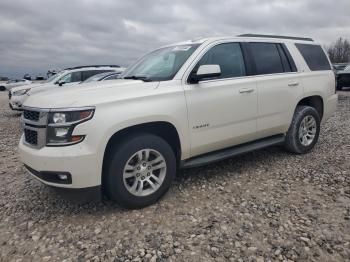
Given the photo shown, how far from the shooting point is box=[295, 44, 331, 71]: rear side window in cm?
541

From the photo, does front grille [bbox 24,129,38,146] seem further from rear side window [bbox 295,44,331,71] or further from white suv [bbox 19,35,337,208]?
rear side window [bbox 295,44,331,71]

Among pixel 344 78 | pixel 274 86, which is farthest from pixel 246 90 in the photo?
pixel 344 78

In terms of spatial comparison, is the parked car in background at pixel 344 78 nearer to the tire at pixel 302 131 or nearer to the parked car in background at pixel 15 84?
the tire at pixel 302 131

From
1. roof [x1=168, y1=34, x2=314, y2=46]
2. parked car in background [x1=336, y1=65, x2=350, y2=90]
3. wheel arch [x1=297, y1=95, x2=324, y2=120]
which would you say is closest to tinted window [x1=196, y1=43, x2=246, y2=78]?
roof [x1=168, y1=34, x2=314, y2=46]

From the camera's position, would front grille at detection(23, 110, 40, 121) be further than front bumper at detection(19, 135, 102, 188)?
Yes

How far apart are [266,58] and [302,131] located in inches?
54.1

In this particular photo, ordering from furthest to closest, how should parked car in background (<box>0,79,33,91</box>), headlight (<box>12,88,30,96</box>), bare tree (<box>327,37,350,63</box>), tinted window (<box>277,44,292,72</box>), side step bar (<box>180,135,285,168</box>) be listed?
bare tree (<box>327,37,350,63</box>) < parked car in background (<box>0,79,33,91</box>) < headlight (<box>12,88,30,96</box>) < tinted window (<box>277,44,292,72</box>) < side step bar (<box>180,135,285,168</box>)

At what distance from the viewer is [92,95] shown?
339cm

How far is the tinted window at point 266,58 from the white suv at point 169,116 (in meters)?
0.02

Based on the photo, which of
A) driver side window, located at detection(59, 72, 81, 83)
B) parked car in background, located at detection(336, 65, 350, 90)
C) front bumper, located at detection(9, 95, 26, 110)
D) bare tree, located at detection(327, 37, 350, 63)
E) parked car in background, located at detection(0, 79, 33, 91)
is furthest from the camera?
bare tree, located at detection(327, 37, 350, 63)

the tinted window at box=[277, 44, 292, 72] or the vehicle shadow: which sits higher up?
the tinted window at box=[277, 44, 292, 72]

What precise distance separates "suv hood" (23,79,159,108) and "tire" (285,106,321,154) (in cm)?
252

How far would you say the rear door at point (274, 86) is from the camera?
4.63m

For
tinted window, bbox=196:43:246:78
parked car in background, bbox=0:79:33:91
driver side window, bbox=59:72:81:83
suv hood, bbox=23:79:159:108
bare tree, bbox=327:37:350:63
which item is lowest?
suv hood, bbox=23:79:159:108
